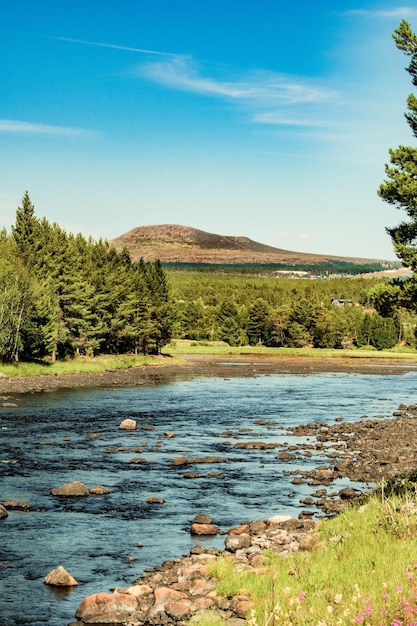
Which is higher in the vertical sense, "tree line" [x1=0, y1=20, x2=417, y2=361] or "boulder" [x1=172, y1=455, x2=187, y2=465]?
"tree line" [x1=0, y1=20, x2=417, y2=361]

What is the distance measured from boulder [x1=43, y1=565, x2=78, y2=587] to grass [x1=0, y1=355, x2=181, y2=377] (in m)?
57.2

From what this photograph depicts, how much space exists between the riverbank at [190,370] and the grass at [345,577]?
48.0 metres

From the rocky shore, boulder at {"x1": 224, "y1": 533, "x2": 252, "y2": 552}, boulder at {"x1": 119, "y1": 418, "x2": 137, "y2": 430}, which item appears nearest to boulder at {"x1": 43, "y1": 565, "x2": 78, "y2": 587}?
the rocky shore

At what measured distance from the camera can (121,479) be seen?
29297 millimetres

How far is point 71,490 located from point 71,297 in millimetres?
66710

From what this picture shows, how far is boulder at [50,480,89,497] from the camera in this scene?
26.4 m

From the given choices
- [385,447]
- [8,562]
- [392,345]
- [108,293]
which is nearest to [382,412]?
[385,447]

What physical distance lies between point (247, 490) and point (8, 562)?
447 inches

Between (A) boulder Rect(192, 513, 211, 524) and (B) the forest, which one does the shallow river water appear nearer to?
(A) boulder Rect(192, 513, 211, 524)

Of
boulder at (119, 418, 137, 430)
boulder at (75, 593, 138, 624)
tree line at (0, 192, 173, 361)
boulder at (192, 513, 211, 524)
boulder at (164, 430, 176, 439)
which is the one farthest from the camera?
tree line at (0, 192, 173, 361)

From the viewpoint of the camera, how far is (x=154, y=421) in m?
47.8

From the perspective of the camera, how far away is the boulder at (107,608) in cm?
1519

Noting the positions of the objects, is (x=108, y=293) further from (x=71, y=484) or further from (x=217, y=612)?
(x=217, y=612)

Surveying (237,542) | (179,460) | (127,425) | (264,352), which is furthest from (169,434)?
(264,352)
